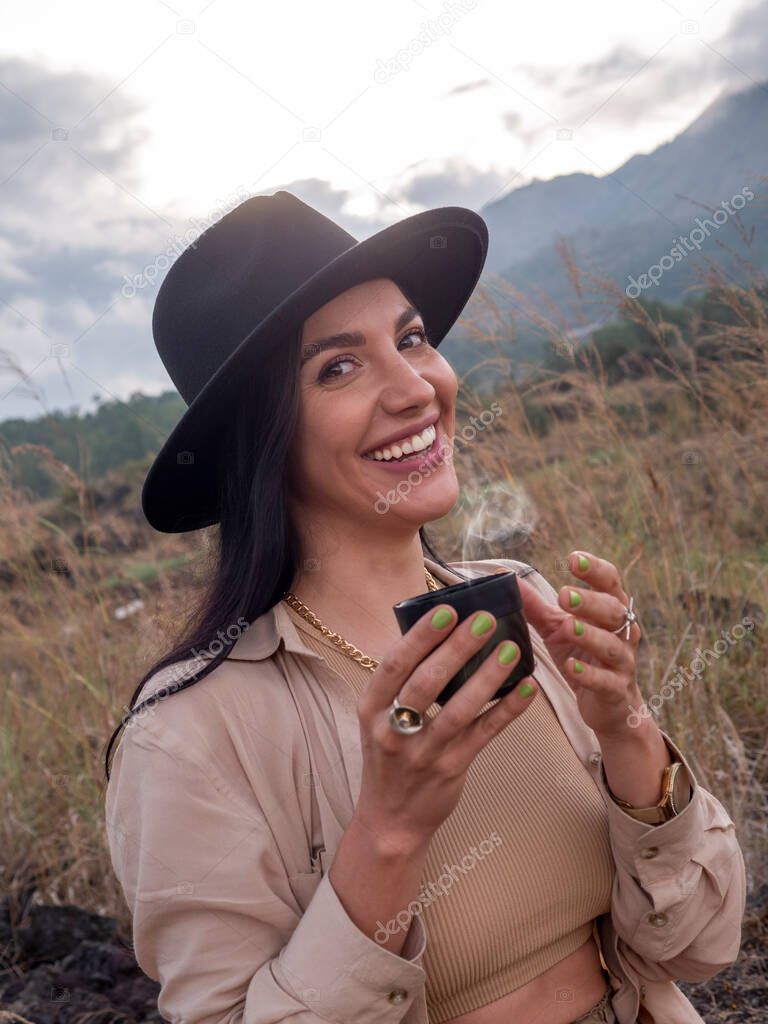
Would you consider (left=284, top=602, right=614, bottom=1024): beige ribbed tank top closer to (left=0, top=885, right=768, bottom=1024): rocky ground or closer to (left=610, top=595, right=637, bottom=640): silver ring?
(left=610, top=595, right=637, bottom=640): silver ring

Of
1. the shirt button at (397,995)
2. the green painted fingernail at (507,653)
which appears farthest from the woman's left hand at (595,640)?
the shirt button at (397,995)

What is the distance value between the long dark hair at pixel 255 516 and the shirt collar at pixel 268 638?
0.02 metres

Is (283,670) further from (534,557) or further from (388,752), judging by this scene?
(534,557)

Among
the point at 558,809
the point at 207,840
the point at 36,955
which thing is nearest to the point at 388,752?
the point at 207,840

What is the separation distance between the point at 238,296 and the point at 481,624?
999mm

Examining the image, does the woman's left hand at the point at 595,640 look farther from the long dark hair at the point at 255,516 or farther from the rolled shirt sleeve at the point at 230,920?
the long dark hair at the point at 255,516

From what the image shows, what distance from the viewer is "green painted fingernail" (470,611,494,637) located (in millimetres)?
1168

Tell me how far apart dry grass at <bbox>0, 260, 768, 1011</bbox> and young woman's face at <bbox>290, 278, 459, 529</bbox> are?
3.38 ft

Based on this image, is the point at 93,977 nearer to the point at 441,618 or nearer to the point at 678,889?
the point at 678,889

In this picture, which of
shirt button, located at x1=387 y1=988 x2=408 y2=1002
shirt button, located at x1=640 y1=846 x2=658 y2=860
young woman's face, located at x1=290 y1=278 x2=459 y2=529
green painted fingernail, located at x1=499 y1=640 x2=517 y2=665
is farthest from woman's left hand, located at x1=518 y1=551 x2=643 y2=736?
shirt button, located at x1=387 y1=988 x2=408 y2=1002

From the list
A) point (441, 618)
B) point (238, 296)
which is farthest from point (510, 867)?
point (238, 296)

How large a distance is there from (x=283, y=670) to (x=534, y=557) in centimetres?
231

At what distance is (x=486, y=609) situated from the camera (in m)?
1.21

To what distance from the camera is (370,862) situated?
1.33 meters
